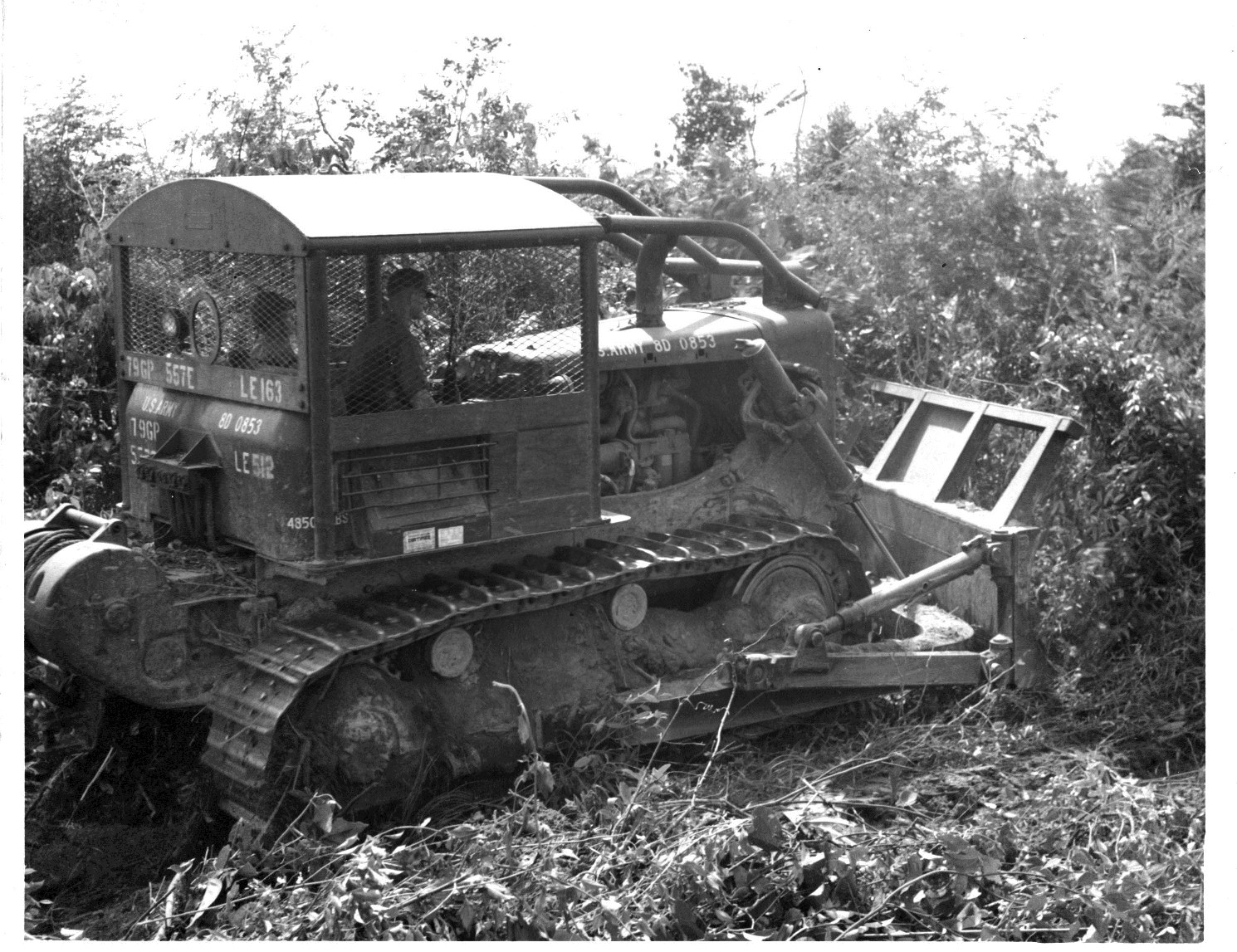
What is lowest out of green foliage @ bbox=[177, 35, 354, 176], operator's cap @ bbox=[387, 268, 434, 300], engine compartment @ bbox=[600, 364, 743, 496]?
engine compartment @ bbox=[600, 364, 743, 496]

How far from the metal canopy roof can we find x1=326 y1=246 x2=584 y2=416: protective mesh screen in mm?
149

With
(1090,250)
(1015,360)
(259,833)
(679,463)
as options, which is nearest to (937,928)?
(259,833)

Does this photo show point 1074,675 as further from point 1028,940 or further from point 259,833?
point 259,833

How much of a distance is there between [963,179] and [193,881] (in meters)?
7.60

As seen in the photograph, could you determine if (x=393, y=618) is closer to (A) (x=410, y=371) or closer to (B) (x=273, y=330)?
(A) (x=410, y=371)

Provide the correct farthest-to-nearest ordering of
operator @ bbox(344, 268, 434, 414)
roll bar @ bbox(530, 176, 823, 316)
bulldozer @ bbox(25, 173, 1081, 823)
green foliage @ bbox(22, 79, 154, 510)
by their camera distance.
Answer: green foliage @ bbox(22, 79, 154, 510) < roll bar @ bbox(530, 176, 823, 316) < operator @ bbox(344, 268, 434, 414) < bulldozer @ bbox(25, 173, 1081, 823)

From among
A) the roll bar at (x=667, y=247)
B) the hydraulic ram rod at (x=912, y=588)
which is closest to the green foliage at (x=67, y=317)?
the roll bar at (x=667, y=247)

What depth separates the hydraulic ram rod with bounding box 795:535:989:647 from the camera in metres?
7.16

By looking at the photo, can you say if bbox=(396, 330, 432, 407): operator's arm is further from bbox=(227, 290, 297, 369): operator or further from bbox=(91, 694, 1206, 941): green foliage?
bbox=(91, 694, 1206, 941): green foliage

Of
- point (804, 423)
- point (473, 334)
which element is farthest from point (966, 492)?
point (473, 334)

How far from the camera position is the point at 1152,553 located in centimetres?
792

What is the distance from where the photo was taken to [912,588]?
743 centimetres

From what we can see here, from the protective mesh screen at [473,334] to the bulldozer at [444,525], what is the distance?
0.04ft

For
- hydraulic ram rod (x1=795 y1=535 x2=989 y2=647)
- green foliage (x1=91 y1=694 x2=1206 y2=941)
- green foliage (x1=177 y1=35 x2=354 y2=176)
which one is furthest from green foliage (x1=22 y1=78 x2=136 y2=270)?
green foliage (x1=91 y1=694 x2=1206 y2=941)
